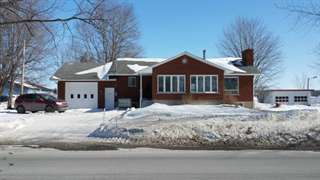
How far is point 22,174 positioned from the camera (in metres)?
12.5

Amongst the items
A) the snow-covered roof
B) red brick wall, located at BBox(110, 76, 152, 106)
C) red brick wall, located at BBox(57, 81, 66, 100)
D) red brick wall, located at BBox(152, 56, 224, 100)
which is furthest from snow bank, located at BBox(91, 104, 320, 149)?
red brick wall, located at BBox(57, 81, 66, 100)

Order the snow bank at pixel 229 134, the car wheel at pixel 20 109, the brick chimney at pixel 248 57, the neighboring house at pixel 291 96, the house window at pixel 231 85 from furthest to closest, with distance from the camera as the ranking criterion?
1. the neighboring house at pixel 291 96
2. the brick chimney at pixel 248 57
3. the house window at pixel 231 85
4. the car wheel at pixel 20 109
5. the snow bank at pixel 229 134

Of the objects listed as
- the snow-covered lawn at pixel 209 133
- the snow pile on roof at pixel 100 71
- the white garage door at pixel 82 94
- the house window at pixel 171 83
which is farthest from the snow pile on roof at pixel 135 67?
the snow-covered lawn at pixel 209 133

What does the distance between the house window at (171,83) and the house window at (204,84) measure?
2.97 ft

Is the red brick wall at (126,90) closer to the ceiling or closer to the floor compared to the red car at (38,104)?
closer to the ceiling

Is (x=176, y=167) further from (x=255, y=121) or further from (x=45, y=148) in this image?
(x=255, y=121)

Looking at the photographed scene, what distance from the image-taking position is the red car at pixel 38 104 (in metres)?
45.9

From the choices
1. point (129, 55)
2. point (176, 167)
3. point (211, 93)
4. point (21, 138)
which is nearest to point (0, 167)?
point (176, 167)

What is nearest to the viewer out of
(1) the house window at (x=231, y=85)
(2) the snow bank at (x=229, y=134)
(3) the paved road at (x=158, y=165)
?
(3) the paved road at (x=158, y=165)

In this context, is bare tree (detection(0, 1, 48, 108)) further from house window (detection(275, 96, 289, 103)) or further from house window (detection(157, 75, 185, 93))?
house window (detection(275, 96, 289, 103))

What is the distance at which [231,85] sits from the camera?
52.4 metres

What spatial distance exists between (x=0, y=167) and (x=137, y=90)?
3979 cm

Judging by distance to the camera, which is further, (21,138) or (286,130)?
(21,138)

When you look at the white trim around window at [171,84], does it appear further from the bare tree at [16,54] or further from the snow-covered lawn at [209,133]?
the snow-covered lawn at [209,133]
